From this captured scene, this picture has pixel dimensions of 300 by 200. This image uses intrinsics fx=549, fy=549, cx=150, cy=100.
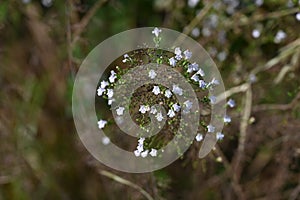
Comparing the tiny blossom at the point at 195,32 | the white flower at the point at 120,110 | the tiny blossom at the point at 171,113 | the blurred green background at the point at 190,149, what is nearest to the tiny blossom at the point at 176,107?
the tiny blossom at the point at 171,113

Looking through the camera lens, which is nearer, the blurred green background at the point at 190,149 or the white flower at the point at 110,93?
the white flower at the point at 110,93

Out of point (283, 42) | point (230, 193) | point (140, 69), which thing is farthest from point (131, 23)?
point (140, 69)

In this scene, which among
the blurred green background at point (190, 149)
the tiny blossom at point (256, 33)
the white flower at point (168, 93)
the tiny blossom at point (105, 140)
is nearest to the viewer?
the white flower at point (168, 93)

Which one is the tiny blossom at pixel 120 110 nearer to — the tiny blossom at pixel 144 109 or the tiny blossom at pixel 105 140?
the tiny blossom at pixel 144 109

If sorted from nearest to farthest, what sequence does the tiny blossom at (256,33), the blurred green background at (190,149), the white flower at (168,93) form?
the white flower at (168,93), the blurred green background at (190,149), the tiny blossom at (256,33)

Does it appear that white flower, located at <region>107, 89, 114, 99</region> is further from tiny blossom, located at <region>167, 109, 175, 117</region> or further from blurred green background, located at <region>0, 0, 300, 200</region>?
A: blurred green background, located at <region>0, 0, 300, 200</region>

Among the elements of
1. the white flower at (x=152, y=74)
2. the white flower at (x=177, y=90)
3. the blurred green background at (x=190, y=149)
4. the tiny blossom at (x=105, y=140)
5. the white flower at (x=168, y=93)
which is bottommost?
the white flower at (x=168, y=93)

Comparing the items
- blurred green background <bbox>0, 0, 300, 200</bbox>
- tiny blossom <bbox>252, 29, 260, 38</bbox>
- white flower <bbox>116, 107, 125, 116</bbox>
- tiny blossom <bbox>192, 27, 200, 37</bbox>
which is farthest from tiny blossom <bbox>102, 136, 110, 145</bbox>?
tiny blossom <bbox>252, 29, 260, 38</bbox>

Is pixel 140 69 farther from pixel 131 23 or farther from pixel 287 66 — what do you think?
pixel 131 23
